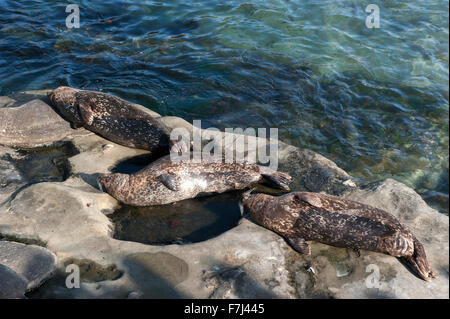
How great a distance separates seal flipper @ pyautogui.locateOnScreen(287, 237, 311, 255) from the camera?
473 centimetres

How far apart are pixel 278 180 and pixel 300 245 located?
136cm

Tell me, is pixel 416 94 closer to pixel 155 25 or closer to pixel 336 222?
pixel 336 222

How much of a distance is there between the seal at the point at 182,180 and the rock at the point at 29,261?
1.47 metres

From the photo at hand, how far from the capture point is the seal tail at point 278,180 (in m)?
5.90

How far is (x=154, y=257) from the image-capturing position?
4422mm

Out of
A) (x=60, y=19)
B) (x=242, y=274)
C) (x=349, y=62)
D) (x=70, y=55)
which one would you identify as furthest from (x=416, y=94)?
(x=60, y=19)

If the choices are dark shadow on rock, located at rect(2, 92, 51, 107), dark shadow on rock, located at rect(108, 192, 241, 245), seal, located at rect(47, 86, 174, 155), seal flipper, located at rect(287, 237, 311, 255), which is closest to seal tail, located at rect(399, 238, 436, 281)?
seal flipper, located at rect(287, 237, 311, 255)

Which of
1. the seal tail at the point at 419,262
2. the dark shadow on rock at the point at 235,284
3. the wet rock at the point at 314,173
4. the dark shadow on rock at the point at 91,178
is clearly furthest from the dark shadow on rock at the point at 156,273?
the seal tail at the point at 419,262

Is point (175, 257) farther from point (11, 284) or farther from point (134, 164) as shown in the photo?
point (134, 164)

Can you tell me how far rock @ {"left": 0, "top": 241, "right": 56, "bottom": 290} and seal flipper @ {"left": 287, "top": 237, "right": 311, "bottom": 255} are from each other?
9.09 feet

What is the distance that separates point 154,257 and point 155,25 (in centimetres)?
981

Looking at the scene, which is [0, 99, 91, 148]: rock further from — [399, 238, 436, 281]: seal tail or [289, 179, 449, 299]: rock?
[399, 238, 436, 281]: seal tail

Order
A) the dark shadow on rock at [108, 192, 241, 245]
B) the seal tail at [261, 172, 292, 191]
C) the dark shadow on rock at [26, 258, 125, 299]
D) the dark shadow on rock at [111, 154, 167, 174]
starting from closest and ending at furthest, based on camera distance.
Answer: the dark shadow on rock at [26, 258, 125, 299], the dark shadow on rock at [108, 192, 241, 245], the seal tail at [261, 172, 292, 191], the dark shadow on rock at [111, 154, 167, 174]

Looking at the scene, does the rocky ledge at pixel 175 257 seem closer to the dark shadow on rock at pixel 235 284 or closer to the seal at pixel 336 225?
the dark shadow on rock at pixel 235 284
